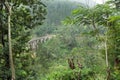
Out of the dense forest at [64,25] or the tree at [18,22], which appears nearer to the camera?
the dense forest at [64,25]

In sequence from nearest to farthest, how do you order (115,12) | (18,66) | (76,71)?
1. (76,71)
2. (115,12)
3. (18,66)

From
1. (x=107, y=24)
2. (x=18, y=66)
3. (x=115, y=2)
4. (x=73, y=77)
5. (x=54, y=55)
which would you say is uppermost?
(x=115, y=2)

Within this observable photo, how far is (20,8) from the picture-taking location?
7.93 m

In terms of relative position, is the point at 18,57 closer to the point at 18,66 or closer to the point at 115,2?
the point at 18,66

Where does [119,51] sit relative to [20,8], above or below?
below

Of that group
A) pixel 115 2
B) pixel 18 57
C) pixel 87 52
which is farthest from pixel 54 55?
pixel 115 2

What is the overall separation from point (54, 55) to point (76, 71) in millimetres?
23358

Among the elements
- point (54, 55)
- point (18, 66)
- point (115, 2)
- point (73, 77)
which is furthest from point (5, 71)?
point (54, 55)

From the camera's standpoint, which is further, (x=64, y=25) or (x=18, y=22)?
(x=18, y=22)

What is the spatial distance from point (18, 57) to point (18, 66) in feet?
1.13

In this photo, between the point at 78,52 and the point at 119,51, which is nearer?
the point at 119,51

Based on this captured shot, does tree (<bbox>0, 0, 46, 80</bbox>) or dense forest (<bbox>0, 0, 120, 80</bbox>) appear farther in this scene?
tree (<bbox>0, 0, 46, 80</bbox>)

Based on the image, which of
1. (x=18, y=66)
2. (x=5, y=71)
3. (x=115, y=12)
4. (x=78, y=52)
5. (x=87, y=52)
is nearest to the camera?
(x=115, y=12)

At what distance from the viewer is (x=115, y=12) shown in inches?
201
